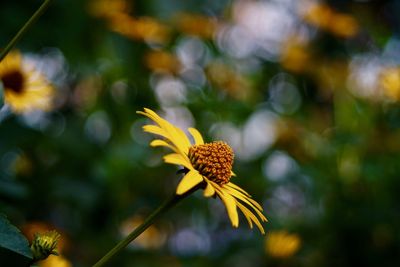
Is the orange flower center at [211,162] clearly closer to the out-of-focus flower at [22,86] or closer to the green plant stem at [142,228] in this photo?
the green plant stem at [142,228]

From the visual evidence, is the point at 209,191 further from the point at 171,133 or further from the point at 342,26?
the point at 342,26

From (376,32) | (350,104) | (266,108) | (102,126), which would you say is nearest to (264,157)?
(266,108)

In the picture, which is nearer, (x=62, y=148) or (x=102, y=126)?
(x=62, y=148)

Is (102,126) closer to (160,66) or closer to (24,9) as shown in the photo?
(160,66)

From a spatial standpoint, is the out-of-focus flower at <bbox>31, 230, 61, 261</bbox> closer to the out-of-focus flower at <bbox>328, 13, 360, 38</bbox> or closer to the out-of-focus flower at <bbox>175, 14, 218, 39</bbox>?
the out-of-focus flower at <bbox>175, 14, 218, 39</bbox>

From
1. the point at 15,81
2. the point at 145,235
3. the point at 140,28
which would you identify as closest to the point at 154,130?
the point at 15,81

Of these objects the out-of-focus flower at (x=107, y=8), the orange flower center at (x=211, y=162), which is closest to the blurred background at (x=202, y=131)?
the out-of-focus flower at (x=107, y=8)

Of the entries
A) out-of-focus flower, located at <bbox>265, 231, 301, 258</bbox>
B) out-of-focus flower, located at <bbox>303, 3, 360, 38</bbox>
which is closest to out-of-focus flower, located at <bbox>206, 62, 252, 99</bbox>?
out-of-focus flower, located at <bbox>303, 3, 360, 38</bbox>
